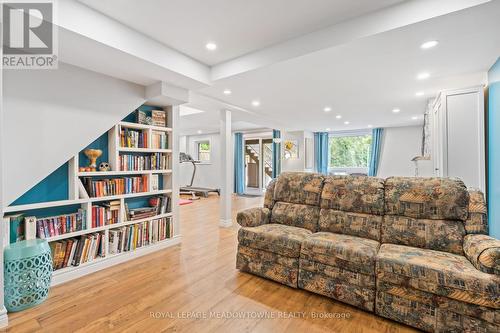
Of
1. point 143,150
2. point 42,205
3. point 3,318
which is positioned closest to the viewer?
point 3,318

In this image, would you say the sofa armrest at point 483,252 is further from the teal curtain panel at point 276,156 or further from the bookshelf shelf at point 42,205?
the teal curtain panel at point 276,156

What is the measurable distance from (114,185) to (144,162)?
498mm

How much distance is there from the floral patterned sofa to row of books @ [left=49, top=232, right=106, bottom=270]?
5.47 feet

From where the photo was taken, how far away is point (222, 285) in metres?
2.33

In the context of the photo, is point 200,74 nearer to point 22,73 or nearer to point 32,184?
point 22,73

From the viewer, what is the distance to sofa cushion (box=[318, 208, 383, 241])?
2.31 meters

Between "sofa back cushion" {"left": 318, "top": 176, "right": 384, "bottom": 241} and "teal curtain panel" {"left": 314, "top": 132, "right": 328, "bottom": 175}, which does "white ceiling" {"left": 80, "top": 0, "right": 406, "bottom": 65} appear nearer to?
"sofa back cushion" {"left": 318, "top": 176, "right": 384, "bottom": 241}

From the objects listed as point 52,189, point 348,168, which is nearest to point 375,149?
point 348,168

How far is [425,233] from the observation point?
6.84ft

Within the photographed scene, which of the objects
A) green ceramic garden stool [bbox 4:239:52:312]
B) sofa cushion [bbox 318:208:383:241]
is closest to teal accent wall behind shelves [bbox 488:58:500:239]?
sofa cushion [bbox 318:208:383:241]

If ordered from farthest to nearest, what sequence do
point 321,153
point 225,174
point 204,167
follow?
point 204,167, point 321,153, point 225,174

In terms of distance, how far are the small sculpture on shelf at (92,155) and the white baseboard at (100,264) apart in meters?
1.09

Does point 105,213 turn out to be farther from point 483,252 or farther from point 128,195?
point 483,252

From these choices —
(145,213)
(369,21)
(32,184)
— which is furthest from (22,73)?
(369,21)
